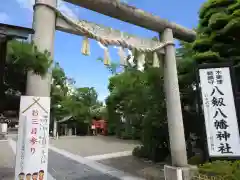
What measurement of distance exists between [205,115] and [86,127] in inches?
947

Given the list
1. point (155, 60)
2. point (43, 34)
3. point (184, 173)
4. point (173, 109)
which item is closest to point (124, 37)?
point (155, 60)

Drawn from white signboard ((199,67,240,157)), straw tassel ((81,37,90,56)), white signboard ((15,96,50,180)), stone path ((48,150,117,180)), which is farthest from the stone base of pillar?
straw tassel ((81,37,90,56))

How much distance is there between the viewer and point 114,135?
79.6 feet

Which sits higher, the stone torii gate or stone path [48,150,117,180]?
the stone torii gate

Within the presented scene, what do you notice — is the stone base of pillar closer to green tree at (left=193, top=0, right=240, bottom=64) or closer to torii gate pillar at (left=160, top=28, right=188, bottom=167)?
torii gate pillar at (left=160, top=28, right=188, bottom=167)

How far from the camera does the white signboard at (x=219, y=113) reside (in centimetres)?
548

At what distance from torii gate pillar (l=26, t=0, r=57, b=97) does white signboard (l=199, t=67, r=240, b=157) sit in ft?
13.2

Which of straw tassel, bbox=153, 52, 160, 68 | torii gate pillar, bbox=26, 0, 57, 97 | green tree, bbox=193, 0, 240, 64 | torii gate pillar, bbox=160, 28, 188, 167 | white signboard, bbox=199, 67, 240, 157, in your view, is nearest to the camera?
torii gate pillar, bbox=26, 0, 57, 97

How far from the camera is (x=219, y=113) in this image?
566cm

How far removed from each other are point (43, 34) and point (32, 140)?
2513 mm

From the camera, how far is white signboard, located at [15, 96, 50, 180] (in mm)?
4191

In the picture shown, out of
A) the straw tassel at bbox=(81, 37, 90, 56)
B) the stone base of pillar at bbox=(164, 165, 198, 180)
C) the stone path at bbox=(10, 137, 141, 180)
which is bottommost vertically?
the stone path at bbox=(10, 137, 141, 180)

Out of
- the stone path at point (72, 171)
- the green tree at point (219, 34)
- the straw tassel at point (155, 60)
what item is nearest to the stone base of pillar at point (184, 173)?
the stone path at point (72, 171)

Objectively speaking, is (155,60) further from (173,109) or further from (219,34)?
(219,34)
